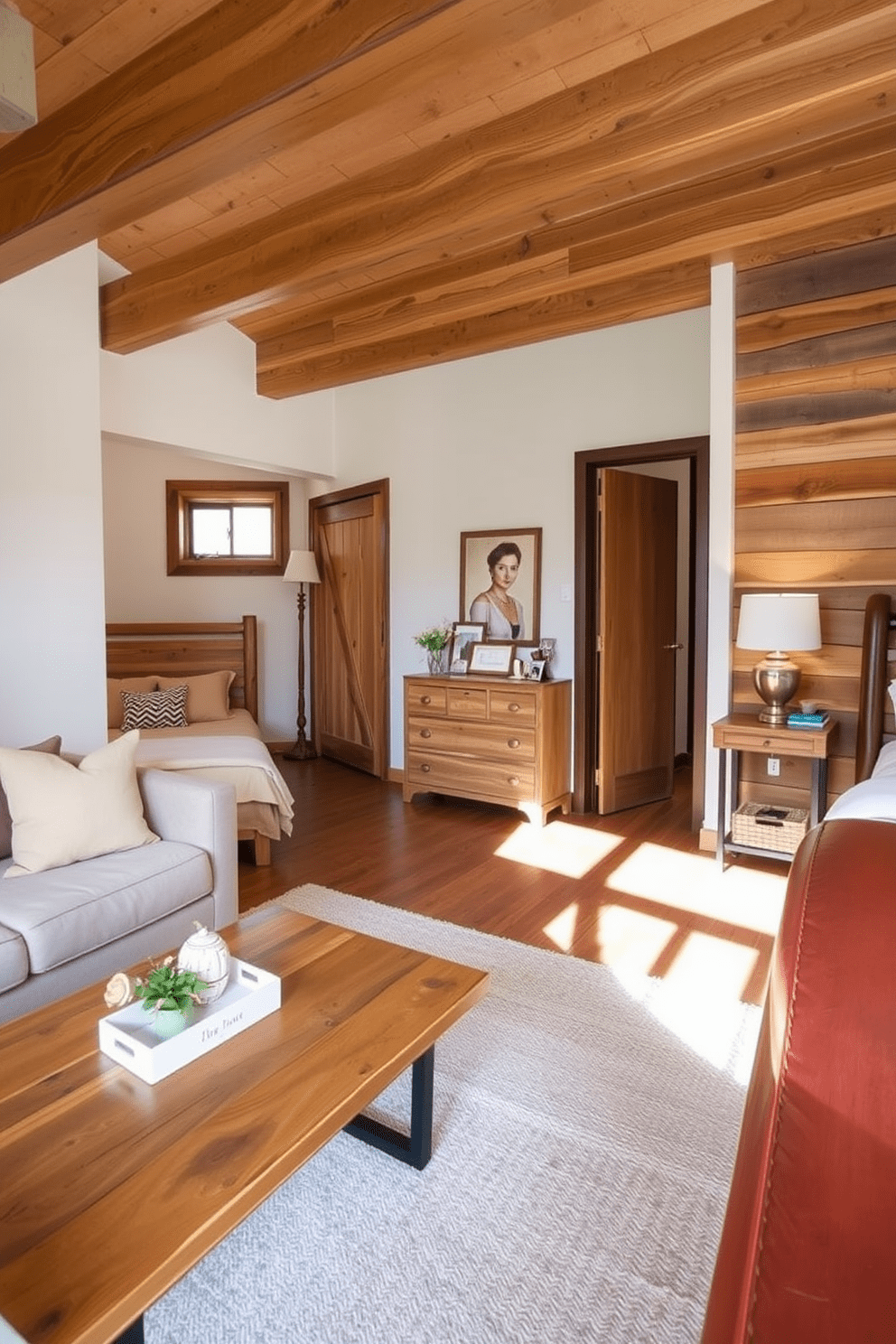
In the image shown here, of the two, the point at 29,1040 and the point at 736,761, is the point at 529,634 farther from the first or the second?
the point at 29,1040

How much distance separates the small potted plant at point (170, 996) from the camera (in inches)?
56.1

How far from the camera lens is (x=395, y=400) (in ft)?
17.8

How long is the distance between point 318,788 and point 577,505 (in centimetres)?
255

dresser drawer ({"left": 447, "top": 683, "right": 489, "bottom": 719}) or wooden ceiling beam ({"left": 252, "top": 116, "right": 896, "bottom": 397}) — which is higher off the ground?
wooden ceiling beam ({"left": 252, "top": 116, "right": 896, "bottom": 397})

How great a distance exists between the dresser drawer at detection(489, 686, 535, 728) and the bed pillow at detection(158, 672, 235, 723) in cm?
201

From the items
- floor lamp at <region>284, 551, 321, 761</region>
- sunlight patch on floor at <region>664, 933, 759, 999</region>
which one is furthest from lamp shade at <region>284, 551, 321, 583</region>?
sunlight patch on floor at <region>664, 933, 759, 999</region>

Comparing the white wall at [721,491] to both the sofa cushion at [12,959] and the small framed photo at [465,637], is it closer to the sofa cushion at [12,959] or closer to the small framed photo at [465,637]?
the small framed photo at [465,637]

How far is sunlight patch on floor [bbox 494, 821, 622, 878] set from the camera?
12.2 feet

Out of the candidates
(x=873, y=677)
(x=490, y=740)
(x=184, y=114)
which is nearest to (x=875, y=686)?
(x=873, y=677)

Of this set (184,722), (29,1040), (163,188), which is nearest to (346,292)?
(163,188)

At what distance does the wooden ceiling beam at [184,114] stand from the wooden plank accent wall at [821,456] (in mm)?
2165

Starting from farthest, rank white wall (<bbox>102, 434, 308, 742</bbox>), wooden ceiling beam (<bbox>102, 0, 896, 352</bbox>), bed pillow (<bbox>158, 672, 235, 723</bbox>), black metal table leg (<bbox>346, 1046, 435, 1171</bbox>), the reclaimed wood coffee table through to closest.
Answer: white wall (<bbox>102, 434, 308, 742</bbox>) < bed pillow (<bbox>158, 672, 235, 723</bbox>) < wooden ceiling beam (<bbox>102, 0, 896, 352</bbox>) < black metal table leg (<bbox>346, 1046, 435, 1171</bbox>) < the reclaimed wood coffee table

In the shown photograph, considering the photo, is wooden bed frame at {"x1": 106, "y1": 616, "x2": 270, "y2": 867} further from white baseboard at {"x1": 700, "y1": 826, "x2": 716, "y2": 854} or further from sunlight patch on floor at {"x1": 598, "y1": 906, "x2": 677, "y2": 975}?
sunlight patch on floor at {"x1": 598, "y1": 906, "x2": 677, "y2": 975}

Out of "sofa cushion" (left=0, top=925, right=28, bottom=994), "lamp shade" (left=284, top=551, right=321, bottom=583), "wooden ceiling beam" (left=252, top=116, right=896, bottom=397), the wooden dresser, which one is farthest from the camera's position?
"lamp shade" (left=284, top=551, right=321, bottom=583)
